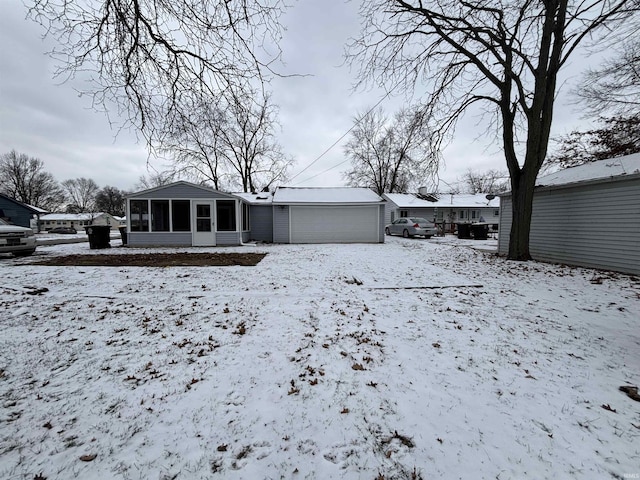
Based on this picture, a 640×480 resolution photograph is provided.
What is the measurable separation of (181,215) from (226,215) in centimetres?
226

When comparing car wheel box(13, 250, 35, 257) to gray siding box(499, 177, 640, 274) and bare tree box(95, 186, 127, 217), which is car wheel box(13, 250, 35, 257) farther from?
bare tree box(95, 186, 127, 217)

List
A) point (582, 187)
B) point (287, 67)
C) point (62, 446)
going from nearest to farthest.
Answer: point (62, 446)
point (287, 67)
point (582, 187)

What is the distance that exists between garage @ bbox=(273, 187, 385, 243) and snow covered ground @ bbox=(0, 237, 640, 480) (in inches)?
448

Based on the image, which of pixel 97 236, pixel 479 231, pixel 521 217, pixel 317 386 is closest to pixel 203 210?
pixel 97 236

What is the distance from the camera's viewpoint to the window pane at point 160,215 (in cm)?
1422

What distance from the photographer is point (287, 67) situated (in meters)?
3.50

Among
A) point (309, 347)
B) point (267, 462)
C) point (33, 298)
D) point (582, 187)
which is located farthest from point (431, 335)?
point (582, 187)

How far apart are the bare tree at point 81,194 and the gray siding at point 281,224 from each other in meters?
79.5

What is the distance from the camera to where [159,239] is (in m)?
14.4

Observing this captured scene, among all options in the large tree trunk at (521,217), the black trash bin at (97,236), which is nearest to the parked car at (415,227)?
the large tree trunk at (521,217)

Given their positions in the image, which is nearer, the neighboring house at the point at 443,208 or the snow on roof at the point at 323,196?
the snow on roof at the point at 323,196

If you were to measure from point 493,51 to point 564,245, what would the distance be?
6.92m

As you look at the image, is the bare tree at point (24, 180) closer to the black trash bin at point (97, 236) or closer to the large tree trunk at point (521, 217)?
the black trash bin at point (97, 236)

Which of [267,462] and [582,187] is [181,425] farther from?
[582,187]
